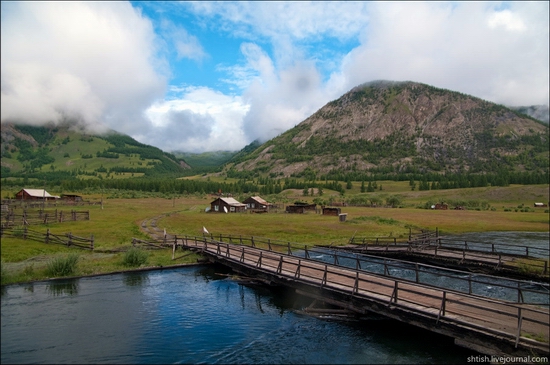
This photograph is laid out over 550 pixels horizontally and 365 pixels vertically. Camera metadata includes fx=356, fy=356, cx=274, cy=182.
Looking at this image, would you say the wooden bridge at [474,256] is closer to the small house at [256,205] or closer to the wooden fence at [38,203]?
the small house at [256,205]

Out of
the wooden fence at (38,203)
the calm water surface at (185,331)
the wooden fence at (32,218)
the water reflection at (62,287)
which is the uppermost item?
the wooden fence at (38,203)

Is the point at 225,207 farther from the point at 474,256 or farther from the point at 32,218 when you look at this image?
the point at 474,256

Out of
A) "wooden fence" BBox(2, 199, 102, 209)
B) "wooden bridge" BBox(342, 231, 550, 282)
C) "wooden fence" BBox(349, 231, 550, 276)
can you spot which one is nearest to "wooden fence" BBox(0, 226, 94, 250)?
"wooden bridge" BBox(342, 231, 550, 282)

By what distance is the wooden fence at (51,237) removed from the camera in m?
41.8

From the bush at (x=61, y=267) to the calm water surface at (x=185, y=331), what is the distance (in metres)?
2.57

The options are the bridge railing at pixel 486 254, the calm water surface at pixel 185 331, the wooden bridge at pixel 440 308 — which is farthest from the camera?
the bridge railing at pixel 486 254

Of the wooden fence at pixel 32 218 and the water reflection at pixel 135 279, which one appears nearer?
the water reflection at pixel 135 279

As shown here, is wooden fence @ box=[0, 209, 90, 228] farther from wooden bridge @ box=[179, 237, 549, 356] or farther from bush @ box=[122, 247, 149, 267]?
wooden bridge @ box=[179, 237, 549, 356]

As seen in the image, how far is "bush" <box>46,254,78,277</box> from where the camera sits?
31039 mm

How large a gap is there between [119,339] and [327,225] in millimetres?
56466

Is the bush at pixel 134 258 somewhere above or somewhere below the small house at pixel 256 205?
below

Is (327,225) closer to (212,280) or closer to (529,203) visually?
(212,280)

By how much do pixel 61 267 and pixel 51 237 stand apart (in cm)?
1575

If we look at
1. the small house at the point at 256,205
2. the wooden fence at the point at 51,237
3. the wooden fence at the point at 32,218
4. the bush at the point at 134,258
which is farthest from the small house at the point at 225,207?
the bush at the point at 134,258
